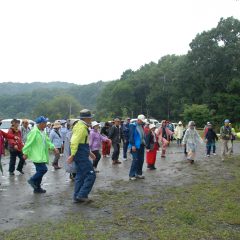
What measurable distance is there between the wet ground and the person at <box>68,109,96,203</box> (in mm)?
300

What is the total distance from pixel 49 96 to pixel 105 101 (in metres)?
67.4

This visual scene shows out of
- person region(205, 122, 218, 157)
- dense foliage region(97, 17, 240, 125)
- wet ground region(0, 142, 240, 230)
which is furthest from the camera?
dense foliage region(97, 17, 240, 125)

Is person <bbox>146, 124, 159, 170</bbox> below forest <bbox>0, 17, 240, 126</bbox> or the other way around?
below

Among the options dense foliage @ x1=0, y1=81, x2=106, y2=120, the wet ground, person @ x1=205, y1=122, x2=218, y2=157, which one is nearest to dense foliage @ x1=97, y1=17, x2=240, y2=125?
person @ x1=205, y1=122, x2=218, y2=157

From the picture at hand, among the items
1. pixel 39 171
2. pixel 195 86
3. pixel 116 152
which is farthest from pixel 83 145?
pixel 195 86

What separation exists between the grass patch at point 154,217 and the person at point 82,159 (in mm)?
362

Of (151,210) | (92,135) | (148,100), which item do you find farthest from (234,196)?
(148,100)

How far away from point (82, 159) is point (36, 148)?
1.65 m

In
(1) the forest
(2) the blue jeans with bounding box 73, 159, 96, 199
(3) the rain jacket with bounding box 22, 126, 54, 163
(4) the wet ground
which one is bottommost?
(4) the wet ground

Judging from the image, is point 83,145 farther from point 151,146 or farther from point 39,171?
→ point 151,146

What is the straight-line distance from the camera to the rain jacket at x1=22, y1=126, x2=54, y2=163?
9.98 m

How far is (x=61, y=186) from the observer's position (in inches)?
444

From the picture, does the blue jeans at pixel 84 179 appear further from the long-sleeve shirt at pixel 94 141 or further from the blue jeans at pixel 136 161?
the long-sleeve shirt at pixel 94 141

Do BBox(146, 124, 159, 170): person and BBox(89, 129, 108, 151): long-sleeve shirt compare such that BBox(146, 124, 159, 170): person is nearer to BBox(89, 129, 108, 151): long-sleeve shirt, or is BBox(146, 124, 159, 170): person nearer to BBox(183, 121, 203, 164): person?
BBox(89, 129, 108, 151): long-sleeve shirt
